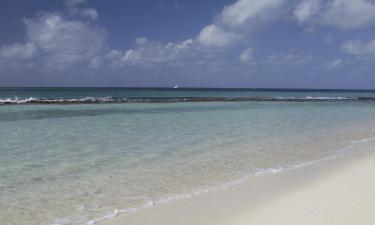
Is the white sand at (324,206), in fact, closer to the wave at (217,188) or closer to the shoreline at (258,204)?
the shoreline at (258,204)

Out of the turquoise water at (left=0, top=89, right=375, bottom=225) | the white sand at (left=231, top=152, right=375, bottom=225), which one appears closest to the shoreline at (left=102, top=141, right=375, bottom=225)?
the white sand at (left=231, top=152, right=375, bottom=225)

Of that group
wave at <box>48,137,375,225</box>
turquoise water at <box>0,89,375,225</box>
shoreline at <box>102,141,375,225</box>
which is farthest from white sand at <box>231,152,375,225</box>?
turquoise water at <box>0,89,375,225</box>

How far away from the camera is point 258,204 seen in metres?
5.23

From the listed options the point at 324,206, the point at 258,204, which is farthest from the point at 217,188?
the point at 324,206

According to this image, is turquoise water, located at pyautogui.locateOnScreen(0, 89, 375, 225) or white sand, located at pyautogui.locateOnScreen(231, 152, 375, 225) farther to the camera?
turquoise water, located at pyautogui.locateOnScreen(0, 89, 375, 225)

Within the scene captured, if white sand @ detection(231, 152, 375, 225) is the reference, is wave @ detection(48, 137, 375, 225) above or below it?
below

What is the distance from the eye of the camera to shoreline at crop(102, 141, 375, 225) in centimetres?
454

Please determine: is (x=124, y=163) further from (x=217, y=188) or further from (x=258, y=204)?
(x=258, y=204)

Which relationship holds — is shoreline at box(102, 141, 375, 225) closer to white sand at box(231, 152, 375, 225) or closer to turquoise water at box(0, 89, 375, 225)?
white sand at box(231, 152, 375, 225)

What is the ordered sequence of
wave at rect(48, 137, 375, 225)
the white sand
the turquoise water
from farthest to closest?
the turquoise water < wave at rect(48, 137, 375, 225) < the white sand

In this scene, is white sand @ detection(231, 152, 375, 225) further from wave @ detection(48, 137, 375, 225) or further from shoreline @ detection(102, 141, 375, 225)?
wave @ detection(48, 137, 375, 225)

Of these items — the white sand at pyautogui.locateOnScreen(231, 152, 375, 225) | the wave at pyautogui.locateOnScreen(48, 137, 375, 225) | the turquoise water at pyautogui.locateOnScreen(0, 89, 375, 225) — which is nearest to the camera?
the white sand at pyautogui.locateOnScreen(231, 152, 375, 225)

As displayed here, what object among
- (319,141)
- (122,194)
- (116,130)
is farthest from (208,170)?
(116,130)

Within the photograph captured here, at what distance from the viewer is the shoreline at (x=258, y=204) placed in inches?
179
